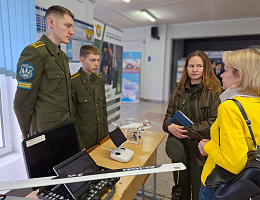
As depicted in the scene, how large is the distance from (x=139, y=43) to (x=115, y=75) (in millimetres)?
4825

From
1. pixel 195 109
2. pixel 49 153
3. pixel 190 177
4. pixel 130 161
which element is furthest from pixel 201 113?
pixel 49 153

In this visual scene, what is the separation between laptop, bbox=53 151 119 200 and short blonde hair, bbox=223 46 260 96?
82cm

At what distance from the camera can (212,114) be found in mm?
1495

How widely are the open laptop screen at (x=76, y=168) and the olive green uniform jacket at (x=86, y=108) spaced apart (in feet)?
2.91

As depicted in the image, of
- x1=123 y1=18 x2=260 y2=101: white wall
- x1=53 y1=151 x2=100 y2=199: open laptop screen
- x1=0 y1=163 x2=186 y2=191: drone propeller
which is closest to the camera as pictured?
x1=0 y1=163 x2=186 y2=191: drone propeller

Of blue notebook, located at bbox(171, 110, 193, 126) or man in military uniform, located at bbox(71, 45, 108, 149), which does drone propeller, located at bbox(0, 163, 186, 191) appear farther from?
man in military uniform, located at bbox(71, 45, 108, 149)

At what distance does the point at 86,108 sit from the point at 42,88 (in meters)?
0.56

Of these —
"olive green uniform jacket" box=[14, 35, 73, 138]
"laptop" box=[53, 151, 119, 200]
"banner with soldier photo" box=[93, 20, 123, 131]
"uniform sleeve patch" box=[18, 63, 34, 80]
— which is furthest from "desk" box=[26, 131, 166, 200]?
"banner with soldier photo" box=[93, 20, 123, 131]

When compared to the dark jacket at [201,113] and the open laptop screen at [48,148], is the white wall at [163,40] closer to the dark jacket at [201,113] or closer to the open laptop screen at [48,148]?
the dark jacket at [201,113]

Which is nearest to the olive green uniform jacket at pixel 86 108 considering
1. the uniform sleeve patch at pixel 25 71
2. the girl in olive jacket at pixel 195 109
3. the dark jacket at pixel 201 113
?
the uniform sleeve patch at pixel 25 71

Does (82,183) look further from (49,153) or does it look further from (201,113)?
(201,113)

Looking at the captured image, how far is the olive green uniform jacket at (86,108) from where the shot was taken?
1.83 m

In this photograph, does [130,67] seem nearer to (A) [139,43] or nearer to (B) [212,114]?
(A) [139,43]

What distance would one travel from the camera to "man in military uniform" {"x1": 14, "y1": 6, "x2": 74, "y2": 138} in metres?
1.26
